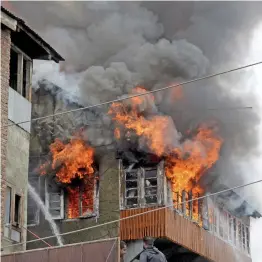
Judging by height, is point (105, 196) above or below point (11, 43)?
below

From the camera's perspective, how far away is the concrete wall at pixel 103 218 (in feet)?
88.4

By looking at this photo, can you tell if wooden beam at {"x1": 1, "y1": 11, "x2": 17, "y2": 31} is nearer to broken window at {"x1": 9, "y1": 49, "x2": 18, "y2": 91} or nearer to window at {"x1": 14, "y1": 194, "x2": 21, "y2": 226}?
broken window at {"x1": 9, "y1": 49, "x2": 18, "y2": 91}

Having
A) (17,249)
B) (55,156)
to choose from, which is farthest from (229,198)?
(17,249)

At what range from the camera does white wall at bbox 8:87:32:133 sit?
20.8m

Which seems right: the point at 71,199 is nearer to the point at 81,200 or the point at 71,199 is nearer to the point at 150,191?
the point at 81,200

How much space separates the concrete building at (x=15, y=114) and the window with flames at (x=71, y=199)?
5.99m

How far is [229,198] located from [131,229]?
23.1 feet

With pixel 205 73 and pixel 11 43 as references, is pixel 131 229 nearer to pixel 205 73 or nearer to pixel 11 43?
pixel 205 73

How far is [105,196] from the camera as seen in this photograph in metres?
27.2

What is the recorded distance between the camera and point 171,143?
86.8ft

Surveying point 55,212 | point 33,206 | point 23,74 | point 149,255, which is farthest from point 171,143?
point 149,255

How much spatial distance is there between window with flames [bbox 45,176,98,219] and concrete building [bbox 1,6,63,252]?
599 centimetres

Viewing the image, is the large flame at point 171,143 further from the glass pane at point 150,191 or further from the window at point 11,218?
the window at point 11,218

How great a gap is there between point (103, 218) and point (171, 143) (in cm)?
334
